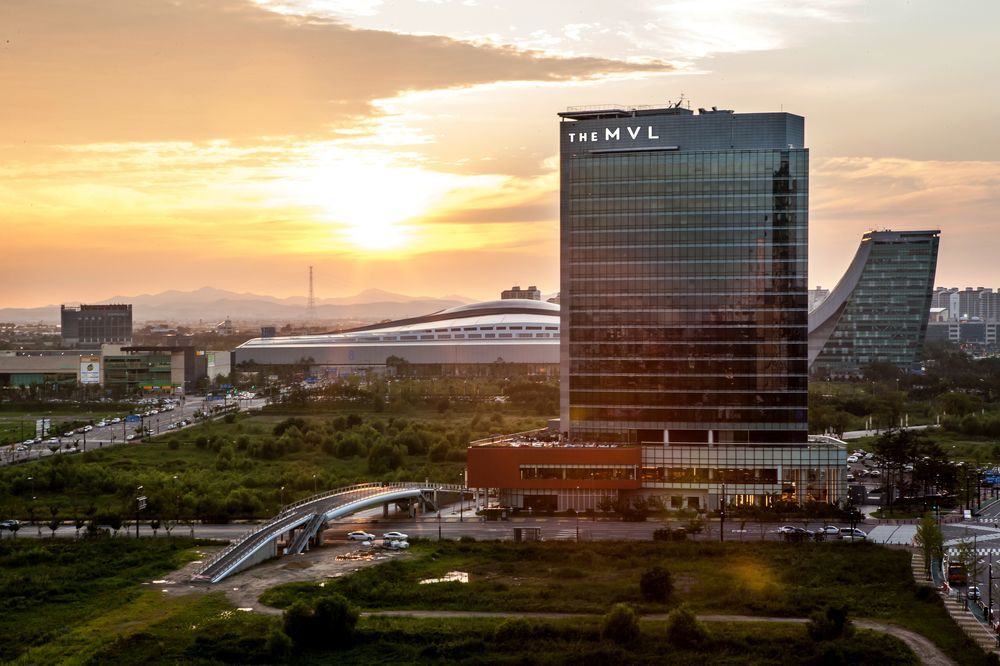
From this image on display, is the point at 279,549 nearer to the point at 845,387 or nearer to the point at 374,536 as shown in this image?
the point at 374,536

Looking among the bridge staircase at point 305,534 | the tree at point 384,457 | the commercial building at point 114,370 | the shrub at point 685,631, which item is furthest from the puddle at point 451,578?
the commercial building at point 114,370

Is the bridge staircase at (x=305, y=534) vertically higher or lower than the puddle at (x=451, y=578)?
higher

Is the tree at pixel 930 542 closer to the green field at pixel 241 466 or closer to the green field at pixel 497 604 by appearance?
the green field at pixel 497 604

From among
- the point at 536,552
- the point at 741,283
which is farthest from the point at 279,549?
the point at 741,283

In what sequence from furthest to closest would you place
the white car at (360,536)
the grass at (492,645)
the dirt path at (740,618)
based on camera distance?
the white car at (360,536)
the dirt path at (740,618)
the grass at (492,645)

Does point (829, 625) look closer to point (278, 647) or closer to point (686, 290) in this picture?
point (278, 647)

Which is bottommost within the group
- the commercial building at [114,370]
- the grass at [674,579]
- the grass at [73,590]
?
the grass at [73,590]
